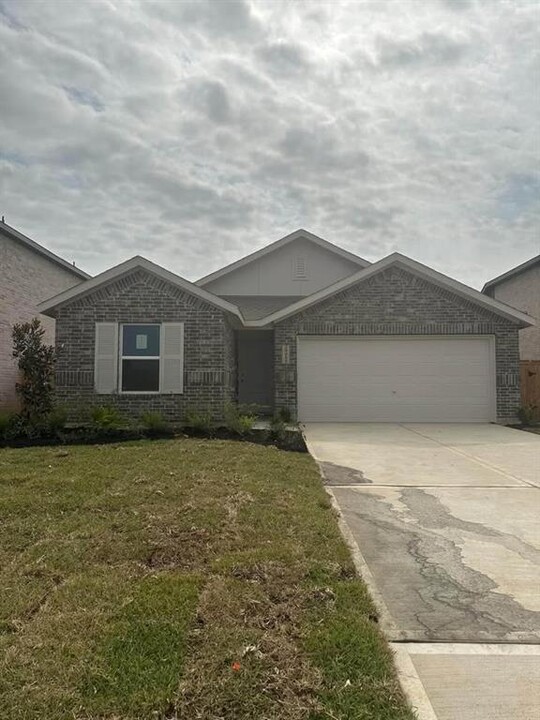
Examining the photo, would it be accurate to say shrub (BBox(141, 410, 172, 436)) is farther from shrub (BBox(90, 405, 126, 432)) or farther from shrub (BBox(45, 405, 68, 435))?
shrub (BBox(45, 405, 68, 435))

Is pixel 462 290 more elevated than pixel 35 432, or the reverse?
pixel 462 290

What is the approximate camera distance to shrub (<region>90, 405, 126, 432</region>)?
10.8 meters

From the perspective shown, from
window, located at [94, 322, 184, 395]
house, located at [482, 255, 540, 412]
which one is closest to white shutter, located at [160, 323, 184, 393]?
window, located at [94, 322, 184, 395]

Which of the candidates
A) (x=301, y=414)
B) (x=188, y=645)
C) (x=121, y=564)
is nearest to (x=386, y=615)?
(x=188, y=645)

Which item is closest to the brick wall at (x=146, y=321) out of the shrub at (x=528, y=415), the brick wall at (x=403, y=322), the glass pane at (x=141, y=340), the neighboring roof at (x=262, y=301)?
the glass pane at (x=141, y=340)

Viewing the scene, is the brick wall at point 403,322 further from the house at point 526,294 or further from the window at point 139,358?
the house at point 526,294

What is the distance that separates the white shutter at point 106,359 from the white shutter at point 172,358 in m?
1.13

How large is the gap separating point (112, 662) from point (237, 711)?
753 millimetres

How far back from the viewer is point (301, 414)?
563 inches

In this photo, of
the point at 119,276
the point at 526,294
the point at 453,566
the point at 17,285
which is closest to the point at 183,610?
the point at 453,566

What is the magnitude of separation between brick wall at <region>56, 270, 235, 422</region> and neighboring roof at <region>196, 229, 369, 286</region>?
575 centimetres

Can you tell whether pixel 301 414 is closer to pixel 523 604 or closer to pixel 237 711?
pixel 523 604

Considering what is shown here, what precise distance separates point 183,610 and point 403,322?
12288mm

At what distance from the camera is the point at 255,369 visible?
1758cm
